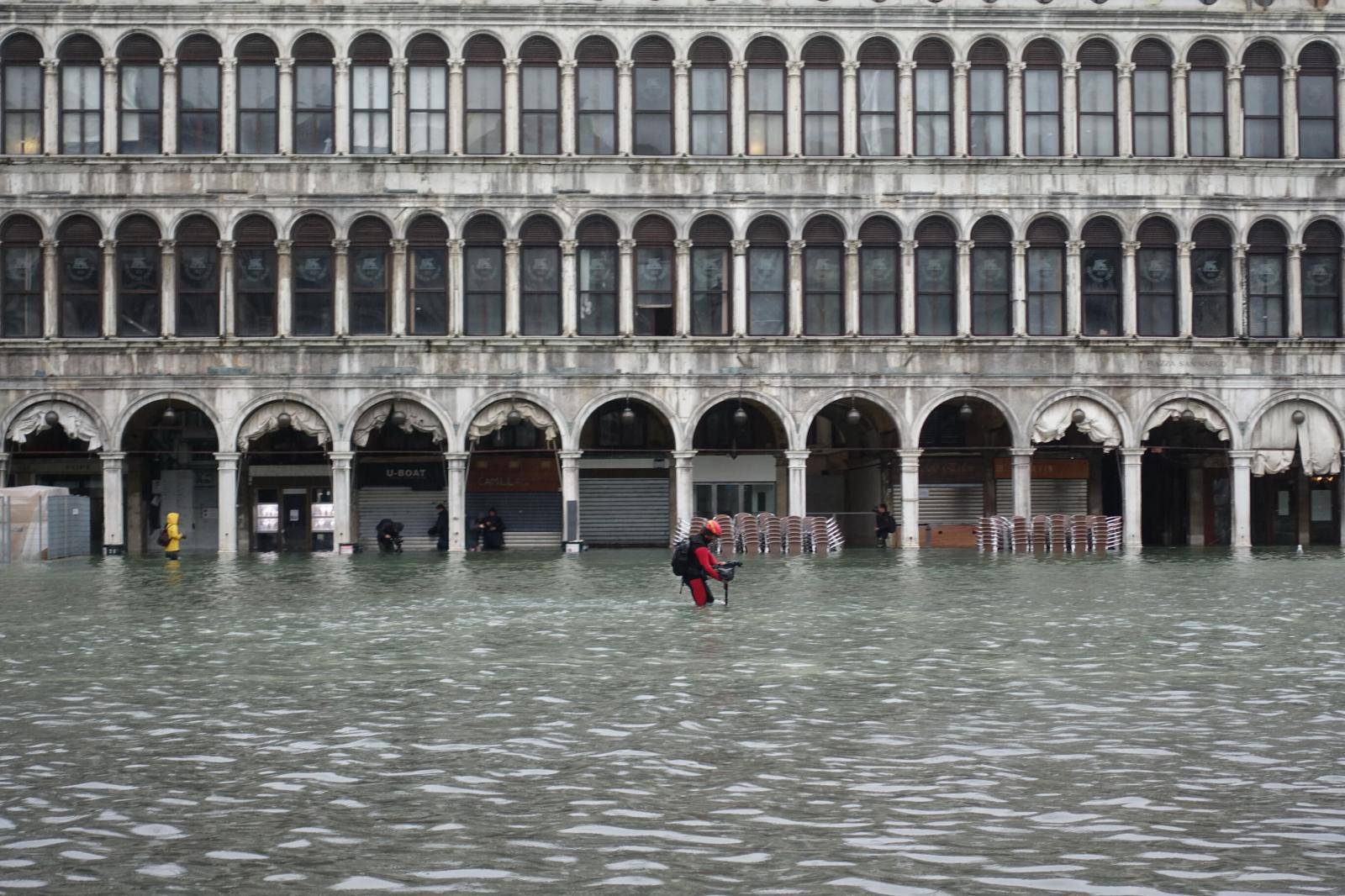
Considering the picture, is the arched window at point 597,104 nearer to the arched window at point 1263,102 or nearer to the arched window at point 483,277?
the arched window at point 483,277

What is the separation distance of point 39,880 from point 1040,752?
5.44m

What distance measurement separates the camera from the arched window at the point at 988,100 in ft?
139

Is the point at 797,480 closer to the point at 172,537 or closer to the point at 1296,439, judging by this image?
the point at 1296,439

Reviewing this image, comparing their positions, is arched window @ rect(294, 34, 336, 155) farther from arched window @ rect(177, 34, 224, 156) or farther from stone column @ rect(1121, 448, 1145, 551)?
stone column @ rect(1121, 448, 1145, 551)

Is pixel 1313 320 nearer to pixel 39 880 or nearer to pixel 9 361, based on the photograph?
pixel 9 361

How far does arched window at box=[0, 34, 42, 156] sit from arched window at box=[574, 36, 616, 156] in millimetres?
12651

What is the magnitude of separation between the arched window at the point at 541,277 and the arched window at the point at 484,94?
2.10 meters

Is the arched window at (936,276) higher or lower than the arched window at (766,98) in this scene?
lower

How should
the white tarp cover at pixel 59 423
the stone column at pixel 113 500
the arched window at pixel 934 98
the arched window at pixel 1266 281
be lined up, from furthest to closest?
the arched window at pixel 1266 281, the arched window at pixel 934 98, the stone column at pixel 113 500, the white tarp cover at pixel 59 423

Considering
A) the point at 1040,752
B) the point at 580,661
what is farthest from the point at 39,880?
the point at 580,661

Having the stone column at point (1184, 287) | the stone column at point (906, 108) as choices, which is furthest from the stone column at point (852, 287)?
the stone column at point (1184, 287)

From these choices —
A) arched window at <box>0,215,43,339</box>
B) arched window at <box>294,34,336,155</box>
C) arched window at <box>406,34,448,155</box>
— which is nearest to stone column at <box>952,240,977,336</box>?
arched window at <box>406,34,448,155</box>

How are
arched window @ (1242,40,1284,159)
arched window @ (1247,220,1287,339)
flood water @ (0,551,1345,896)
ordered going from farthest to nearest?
arched window @ (1242,40,1284,159) < arched window @ (1247,220,1287,339) < flood water @ (0,551,1345,896)

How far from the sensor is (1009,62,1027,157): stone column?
42.0m
